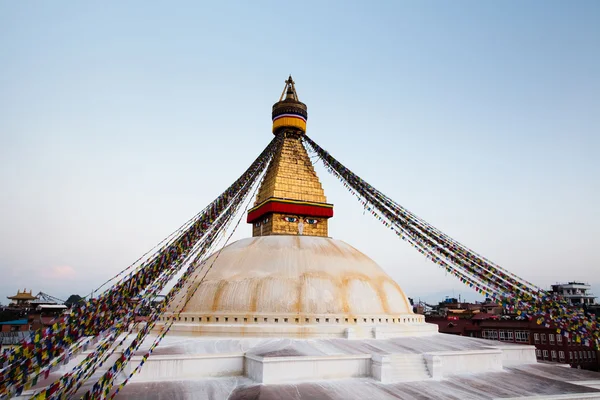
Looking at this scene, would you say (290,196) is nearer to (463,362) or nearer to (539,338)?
(463,362)

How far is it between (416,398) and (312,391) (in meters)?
1.99

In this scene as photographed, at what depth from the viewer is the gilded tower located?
45.9 ft

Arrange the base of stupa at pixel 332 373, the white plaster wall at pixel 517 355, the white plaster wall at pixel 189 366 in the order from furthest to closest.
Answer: the white plaster wall at pixel 517 355
the white plaster wall at pixel 189 366
the base of stupa at pixel 332 373

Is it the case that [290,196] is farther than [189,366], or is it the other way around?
[290,196]

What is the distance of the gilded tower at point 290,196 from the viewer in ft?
45.9

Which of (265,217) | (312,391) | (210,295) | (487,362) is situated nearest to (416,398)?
(312,391)

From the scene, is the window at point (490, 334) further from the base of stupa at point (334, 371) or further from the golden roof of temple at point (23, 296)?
the golden roof of temple at point (23, 296)

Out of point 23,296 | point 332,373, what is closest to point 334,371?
point 332,373

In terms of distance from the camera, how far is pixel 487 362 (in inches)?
395

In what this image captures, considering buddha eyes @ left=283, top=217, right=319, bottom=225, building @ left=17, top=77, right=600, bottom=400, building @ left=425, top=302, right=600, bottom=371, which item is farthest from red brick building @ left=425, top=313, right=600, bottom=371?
buddha eyes @ left=283, top=217, right=319, bottom=225

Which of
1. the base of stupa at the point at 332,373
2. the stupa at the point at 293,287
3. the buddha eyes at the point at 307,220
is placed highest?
the buddha eyes at the point at 307,220

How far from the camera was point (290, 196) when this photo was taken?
14188 mm

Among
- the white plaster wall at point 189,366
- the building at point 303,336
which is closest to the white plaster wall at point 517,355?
the building at point 303,336

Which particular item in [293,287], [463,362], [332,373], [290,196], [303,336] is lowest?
[332,373]
